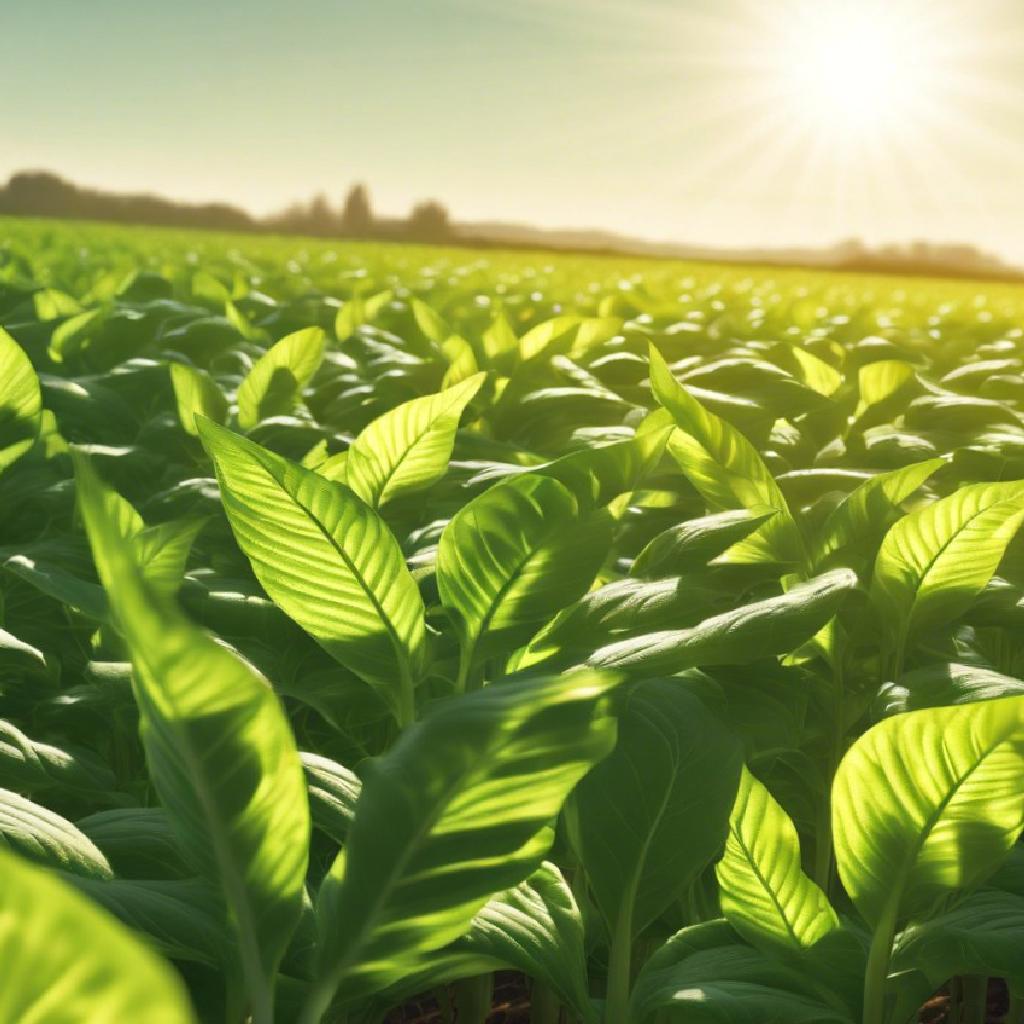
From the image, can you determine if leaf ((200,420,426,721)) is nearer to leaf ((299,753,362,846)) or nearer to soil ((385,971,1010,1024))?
leaf ((299,753,362,846))

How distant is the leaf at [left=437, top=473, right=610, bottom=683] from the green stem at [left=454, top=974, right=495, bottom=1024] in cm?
44

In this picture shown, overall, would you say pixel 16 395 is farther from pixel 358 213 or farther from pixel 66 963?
pixel 358 213

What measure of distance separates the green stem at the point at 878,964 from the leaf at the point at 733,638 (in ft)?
0.68

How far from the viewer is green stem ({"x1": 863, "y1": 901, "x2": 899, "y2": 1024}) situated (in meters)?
0.84

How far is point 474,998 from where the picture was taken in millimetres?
1294

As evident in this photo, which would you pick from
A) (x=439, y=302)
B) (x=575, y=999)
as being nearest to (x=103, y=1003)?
(x=575, y=999)

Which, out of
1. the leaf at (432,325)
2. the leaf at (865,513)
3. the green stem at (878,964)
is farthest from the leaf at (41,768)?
the leaf at (432,325)

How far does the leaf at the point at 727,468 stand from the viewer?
126cm

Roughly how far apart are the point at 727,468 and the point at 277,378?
1.07m

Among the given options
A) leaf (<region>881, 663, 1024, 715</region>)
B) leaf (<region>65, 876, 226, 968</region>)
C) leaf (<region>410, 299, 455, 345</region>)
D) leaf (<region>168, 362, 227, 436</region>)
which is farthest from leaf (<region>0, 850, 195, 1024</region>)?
leaf (<region>410, 299, 455, 345</region>)

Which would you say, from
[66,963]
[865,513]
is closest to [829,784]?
[865,513]

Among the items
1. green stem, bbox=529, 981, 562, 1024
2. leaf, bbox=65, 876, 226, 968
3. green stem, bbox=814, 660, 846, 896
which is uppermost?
leaf, bbox=65, 876, 226, 968

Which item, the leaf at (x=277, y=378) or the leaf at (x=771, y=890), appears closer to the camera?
the leaf at (x=771, y=890)

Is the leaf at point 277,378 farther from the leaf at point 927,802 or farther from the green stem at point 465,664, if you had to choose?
the leaf at point 927,802
